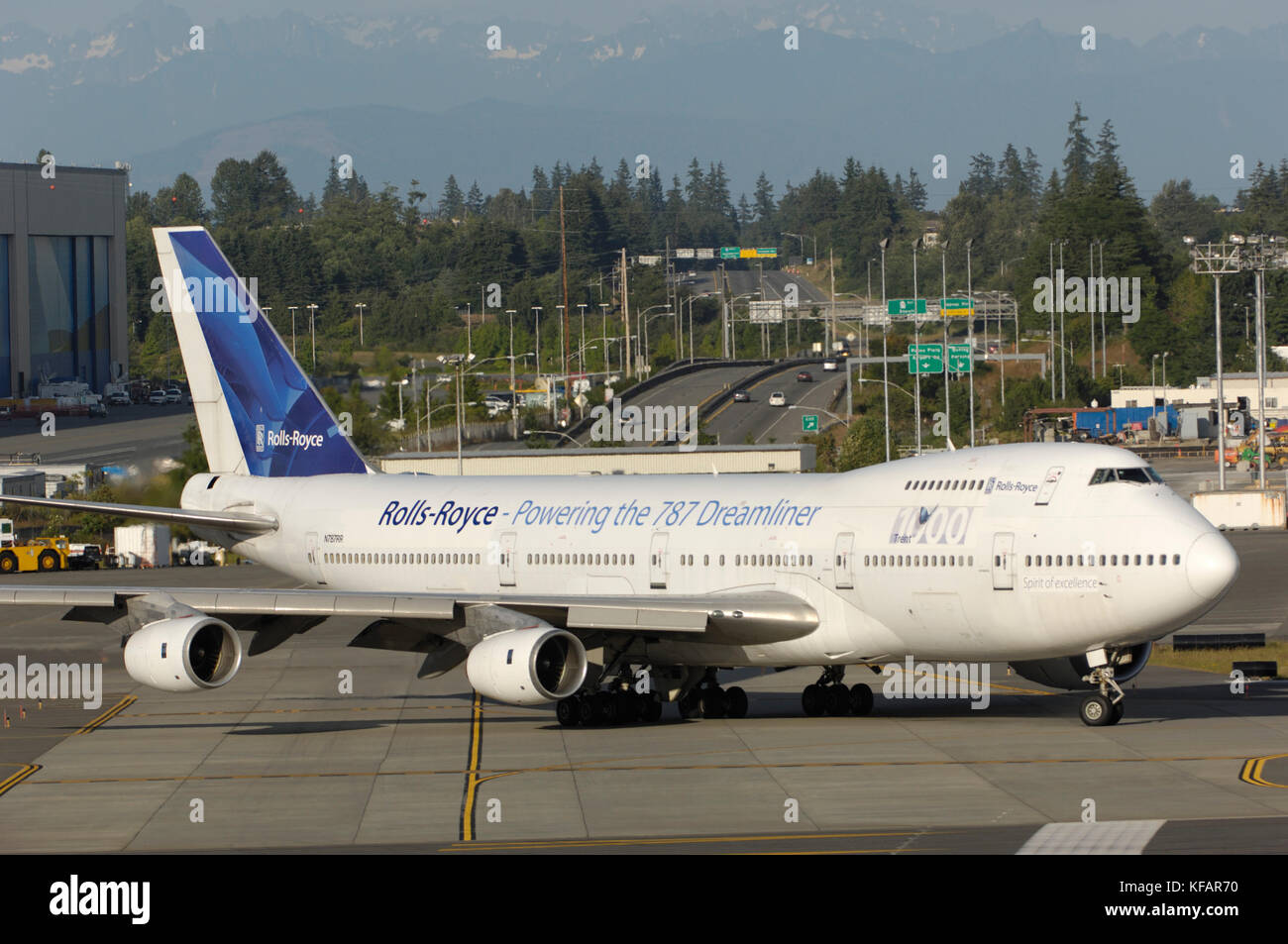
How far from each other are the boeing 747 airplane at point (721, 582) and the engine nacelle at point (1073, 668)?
0.22 ft

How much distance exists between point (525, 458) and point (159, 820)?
62181 mm

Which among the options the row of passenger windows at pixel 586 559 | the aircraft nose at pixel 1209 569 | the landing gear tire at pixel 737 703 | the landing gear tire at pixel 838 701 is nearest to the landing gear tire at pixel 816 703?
the landing gear tire at pixel 838 701

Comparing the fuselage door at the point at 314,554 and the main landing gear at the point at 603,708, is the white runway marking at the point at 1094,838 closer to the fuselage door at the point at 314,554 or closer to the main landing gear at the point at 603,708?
the main landing gear at the point at 603,708

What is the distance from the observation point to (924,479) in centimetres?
3416

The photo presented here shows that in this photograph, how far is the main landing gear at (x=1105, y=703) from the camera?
3288 centimetres

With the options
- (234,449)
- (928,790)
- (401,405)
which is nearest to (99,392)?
(401,405)

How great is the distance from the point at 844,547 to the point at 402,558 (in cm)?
1275

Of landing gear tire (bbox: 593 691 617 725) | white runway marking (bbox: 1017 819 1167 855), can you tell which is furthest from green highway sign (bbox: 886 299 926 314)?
white runway marking (bbox: 1017 819 1167 855)

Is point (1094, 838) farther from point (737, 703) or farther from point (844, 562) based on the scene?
point (737, 703)

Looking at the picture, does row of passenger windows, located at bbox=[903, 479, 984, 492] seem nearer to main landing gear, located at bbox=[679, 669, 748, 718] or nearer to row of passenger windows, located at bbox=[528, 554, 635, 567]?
main landing gear, located at bbox=[679, 669, 748, 718]

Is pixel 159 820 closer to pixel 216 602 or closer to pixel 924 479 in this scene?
pixel 216 602

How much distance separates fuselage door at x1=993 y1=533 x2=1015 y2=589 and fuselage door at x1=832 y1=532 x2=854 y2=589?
10.8ft

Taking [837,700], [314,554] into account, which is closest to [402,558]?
[314,554]
